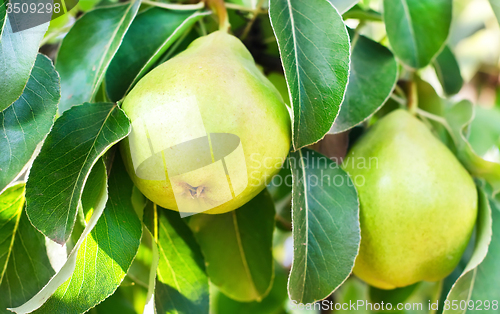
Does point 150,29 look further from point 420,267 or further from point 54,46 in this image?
point 420,267

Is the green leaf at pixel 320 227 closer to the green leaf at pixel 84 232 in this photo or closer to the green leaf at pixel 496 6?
the green leaf at pixel 84 232

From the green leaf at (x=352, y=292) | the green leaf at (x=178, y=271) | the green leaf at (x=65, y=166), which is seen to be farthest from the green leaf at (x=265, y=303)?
the green leaf at (x=65, y=166)

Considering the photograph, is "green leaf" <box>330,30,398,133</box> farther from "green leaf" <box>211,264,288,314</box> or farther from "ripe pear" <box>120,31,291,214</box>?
"green leaf" <box>211,264,288,314</box>

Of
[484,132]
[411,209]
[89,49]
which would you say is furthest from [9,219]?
[484,132]

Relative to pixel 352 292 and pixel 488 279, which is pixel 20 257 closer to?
pixel 488 279

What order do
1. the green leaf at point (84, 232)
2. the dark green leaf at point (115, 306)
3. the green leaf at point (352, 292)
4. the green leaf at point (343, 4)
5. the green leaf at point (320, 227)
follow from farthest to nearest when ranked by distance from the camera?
the green leaf at point (352, 292) < the dark green leaf at point (115, 306) < the green leaf at point (343, 4) < the green leaf at point (320, 227) < the green leaf at point (84, 232)

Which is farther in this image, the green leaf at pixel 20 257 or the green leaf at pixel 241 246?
the green leaf at pixel 241 246
